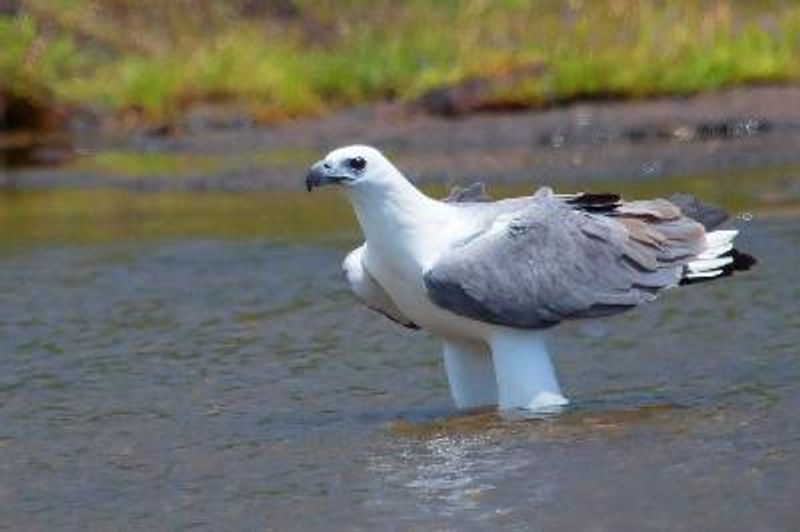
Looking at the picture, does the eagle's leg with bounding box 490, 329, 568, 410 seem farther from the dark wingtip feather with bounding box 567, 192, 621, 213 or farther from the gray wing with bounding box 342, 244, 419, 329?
the dark wingtip feather with bounding box 567, 192, 621, 213

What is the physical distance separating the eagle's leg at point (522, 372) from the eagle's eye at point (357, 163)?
0.80m

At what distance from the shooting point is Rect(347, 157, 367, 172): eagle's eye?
905cm

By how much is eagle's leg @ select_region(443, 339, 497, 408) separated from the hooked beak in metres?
0.83

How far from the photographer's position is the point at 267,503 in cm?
794

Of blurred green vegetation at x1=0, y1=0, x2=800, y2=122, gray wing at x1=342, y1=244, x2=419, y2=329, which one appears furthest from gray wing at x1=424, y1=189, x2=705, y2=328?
blurred green vegetation at x1=0, y1=0, x2=800, y2=122

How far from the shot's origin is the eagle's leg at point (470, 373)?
30.9ft

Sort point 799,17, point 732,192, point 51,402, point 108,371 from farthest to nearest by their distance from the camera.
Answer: point 799,17
point 732,192
point 108,371
point 51,402

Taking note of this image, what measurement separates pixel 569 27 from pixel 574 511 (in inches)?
601

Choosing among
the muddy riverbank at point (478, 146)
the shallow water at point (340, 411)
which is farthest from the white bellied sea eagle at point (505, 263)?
the muddy riverbank at point (478, 146)

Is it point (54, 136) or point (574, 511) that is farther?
point (54, 136)

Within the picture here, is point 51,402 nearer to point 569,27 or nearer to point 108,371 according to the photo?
point 108,371

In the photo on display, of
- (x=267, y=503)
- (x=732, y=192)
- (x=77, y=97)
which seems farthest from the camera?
(x=77, y=97)

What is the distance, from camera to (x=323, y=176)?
9.00m

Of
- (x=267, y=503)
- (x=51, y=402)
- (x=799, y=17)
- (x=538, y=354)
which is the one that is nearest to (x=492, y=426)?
(x=538, y=354)
